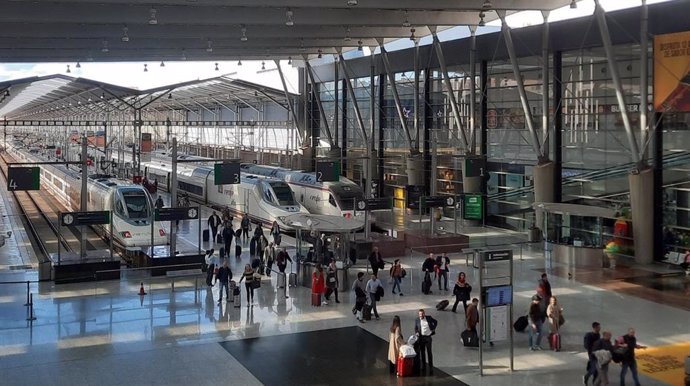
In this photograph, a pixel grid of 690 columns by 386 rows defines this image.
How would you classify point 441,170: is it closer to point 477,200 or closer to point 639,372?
point 477,200

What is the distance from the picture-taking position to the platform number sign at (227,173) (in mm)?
28734

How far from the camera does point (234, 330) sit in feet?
51.6

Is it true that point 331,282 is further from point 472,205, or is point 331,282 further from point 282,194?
point 282,194

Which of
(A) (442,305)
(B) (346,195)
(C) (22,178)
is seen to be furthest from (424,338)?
(B) (346,195)

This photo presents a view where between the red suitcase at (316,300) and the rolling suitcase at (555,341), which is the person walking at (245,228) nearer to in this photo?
the red suitcase at (316,300)

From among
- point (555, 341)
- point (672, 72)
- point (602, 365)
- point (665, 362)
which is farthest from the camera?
point (672, 72)

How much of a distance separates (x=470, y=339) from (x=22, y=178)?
47.8 feet

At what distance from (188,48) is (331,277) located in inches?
803

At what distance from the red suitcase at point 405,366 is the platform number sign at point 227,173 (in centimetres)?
1714

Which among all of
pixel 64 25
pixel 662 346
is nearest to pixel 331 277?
pixel 662 346

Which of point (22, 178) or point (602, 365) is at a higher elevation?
point (22, 178)

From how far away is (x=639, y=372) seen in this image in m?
13.1

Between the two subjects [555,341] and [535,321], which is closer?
[555,341]

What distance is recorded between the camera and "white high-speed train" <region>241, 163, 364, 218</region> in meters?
34.1
